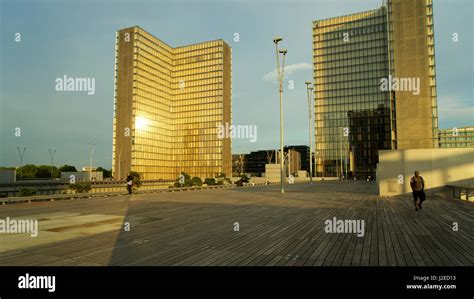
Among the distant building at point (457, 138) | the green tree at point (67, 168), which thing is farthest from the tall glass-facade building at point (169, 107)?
the distant building at point (457, 138)

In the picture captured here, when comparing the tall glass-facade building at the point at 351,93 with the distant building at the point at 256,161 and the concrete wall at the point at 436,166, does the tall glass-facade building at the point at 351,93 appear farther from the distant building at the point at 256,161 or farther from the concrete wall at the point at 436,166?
the distant building at the point at 256,161

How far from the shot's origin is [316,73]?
115m

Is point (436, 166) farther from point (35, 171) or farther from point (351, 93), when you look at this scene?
point (35, 171)

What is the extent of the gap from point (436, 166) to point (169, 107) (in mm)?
131175

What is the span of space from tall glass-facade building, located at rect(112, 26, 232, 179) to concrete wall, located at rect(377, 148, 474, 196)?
106 meters

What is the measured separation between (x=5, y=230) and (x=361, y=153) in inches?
4399

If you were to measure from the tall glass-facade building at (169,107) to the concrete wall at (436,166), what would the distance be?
105997 mm

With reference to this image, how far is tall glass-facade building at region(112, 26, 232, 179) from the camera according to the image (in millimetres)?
115875

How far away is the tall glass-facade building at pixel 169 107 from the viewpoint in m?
116

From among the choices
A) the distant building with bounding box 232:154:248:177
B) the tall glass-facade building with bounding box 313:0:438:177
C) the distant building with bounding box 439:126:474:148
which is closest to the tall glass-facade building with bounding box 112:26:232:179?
the tall glass-facade building with bounding box 313:0:438:177

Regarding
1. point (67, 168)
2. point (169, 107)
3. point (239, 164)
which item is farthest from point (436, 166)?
point (239, 164)

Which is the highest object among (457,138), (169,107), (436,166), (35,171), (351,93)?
(169,107)

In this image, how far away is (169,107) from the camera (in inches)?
5502
